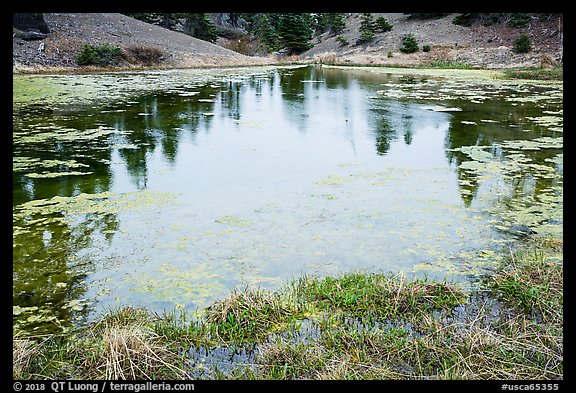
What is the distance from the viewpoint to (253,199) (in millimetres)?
6074

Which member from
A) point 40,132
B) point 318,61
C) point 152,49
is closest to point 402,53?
point 318,61

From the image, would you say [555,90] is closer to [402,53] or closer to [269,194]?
[269,194]

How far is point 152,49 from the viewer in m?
32.6

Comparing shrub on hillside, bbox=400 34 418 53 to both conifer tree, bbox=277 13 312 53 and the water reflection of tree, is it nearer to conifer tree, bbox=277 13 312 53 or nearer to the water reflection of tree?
conifer tree, bbox=277 13 312 53

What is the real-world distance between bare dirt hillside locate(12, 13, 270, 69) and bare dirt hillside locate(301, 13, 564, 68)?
33.5ft

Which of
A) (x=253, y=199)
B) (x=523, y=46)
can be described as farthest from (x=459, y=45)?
(x=253, y=199)

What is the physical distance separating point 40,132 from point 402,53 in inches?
1329

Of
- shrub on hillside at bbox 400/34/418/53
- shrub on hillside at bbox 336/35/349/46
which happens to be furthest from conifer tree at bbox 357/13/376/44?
shrub on hillside at bbox 400/34/418/53

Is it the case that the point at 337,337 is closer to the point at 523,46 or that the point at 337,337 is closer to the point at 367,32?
the point at 523,46

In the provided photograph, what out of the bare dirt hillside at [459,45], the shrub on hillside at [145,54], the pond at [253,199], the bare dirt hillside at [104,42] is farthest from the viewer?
→ the bare dirt hillside at [459,45]

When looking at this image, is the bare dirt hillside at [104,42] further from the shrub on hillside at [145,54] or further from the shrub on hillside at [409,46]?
the shrub on hillside at [409,46]

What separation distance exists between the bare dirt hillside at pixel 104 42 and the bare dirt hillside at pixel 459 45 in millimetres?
10210

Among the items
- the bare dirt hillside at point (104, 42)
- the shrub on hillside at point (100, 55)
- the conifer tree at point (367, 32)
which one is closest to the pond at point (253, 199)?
the bare dirt hillside at point (104, 42)

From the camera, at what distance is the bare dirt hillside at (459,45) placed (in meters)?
31.5
